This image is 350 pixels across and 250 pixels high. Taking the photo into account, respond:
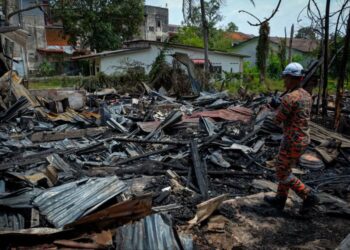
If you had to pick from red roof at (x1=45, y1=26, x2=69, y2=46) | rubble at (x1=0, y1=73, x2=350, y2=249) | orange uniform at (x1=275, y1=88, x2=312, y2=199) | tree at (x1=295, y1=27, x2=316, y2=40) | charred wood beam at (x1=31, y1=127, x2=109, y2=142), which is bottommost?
charred wood beam at (x1=31, y1=127, x2=109, y2=142)

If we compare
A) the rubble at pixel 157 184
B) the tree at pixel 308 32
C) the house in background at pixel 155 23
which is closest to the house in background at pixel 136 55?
the tree at pixel 308 32

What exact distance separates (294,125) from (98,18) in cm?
3223

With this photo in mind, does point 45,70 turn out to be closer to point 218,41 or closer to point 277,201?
point 218,41

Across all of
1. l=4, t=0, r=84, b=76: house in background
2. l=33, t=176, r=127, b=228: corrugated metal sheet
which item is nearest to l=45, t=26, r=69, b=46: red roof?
l=4, t=0, r=84, b=76: house in background

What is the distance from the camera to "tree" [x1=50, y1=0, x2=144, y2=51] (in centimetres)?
3288

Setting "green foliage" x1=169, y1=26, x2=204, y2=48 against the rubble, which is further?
"green foliage" x1=169, y1=26, x2=204, y2=48

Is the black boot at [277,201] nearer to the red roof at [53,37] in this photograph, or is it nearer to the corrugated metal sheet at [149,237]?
the corrugated metal sheet at [149,237]

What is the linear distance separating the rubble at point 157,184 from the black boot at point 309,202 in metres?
0.13

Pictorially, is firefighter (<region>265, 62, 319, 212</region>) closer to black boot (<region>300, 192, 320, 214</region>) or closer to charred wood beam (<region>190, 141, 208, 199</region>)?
black boot (<region>300, 192, 320, 214</region>)

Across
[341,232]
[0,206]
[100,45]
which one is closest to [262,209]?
[341,232]

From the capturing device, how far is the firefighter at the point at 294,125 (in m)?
4.06

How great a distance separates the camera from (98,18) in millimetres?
33219

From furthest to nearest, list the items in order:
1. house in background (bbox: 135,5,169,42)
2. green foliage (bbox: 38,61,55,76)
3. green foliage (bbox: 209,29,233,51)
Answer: house in background (bbox: 135,5,169,42), green foliage (bbox: 209,29,233,51), green foliage (bbox: 38,61,55,76)

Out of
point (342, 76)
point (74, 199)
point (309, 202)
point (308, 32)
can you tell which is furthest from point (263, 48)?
point (74, 199)
